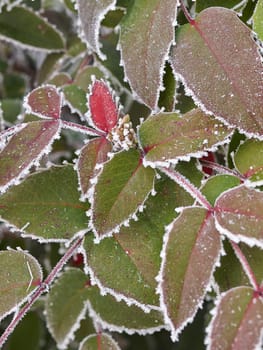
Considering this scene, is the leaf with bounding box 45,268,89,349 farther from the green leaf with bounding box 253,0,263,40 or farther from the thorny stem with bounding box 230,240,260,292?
the green leaf with bounding box 253,0,263,40

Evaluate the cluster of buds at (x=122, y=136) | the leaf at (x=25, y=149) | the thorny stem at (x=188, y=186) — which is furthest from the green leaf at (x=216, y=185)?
the leaf at (x=25, y=149)

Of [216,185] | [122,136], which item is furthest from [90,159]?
[216,185]

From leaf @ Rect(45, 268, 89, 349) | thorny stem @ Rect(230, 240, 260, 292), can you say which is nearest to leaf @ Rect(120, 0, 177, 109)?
thorny stem @ Rect(230, 240, 260, 292)

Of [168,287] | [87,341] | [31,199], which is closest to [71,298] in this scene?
[87,341]

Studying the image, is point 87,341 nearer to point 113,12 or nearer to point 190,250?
point 190,250

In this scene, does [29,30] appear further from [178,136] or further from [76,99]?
[178,136]
